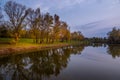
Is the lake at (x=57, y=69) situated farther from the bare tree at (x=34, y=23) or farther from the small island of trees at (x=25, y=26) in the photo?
the bare tree at (x=34, y=23)

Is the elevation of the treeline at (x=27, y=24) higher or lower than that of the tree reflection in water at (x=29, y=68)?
higher

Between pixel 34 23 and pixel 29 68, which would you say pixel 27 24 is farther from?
pixel 29 68

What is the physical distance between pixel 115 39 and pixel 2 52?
105039 mm

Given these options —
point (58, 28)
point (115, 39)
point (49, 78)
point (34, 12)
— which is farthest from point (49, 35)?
point (115, 39)

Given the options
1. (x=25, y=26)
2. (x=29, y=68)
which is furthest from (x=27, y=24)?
(x=29, y=68)

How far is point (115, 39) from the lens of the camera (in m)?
123

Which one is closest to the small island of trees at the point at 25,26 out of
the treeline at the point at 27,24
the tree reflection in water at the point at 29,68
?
the treeline at the point at 27,24

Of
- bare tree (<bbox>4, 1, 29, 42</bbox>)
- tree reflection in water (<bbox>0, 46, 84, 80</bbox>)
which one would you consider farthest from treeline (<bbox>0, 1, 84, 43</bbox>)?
tree reflection in water (<bbox>0, 46, 84, 80</bbox>)

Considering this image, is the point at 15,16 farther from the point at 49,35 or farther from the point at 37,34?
the point at 49,35

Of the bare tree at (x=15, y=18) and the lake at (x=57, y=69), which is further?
the bare tree at (x=15, y=18)

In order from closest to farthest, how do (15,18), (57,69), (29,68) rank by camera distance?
(57,69), (29,68), (15,18)

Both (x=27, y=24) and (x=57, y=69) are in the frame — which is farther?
(x=27, y=24)

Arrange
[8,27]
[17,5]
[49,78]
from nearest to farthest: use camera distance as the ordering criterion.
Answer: [49,78], [8,27], [17,5]

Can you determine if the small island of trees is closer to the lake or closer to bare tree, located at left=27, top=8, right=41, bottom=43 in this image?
bare tree, located at left=27, top=8, right=41, bottom=43
